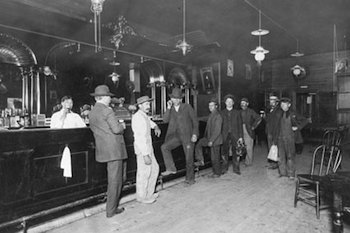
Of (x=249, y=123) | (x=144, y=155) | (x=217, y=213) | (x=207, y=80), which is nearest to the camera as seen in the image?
(x=217, y=213)

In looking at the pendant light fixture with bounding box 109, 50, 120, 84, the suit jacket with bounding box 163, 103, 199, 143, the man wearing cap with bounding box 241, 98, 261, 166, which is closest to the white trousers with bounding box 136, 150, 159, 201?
the suit jacket with bounding box 163, 103, 199, 143

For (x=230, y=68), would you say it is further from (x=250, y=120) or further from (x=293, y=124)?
(x=293, y=124)

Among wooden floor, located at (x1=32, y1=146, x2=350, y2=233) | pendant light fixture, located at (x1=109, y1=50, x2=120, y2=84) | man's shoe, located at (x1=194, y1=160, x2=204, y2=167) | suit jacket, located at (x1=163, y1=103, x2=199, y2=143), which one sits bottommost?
wooden floor, located at (x1=32, y1=146, x2=350, y2=233)

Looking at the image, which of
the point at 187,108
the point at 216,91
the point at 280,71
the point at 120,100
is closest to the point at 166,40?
the point at 216,91

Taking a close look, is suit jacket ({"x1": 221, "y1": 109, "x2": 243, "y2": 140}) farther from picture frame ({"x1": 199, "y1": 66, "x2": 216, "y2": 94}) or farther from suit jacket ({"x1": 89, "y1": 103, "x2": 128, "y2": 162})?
picture frame ({"x1": 199, "y1": 66, "x2": 216, "y2": 94})

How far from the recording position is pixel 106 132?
136 inches

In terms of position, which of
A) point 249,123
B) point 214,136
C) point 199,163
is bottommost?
point 199,163

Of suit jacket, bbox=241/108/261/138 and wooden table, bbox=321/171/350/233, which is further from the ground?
suit jacket, bbox=241/108/261/138

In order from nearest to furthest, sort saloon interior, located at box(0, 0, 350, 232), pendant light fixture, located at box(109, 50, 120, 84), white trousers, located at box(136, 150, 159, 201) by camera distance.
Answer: saloon interior, located at box(0, 0, 350, 232), white trousers, located at box(136, 150, 159, 201), pendant light fixture, located at box(109, 50, 120, 84)

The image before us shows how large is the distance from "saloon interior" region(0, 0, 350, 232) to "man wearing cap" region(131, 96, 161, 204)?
29 cm

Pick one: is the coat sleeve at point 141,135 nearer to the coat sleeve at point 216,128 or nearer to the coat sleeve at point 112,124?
the coat sleeve at point 112,124

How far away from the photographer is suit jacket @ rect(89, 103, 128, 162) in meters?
3.44

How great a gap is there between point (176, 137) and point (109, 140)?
1749 millimetres

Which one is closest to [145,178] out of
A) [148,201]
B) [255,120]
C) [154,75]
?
[148,201]
